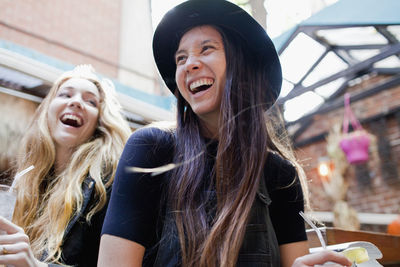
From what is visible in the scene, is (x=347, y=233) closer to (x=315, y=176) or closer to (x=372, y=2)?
(x=372, y=2)

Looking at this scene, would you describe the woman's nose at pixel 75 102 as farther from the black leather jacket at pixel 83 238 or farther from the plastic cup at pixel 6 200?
the plastic cup at pixel 6 200

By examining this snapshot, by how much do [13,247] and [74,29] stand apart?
3680 millimetres

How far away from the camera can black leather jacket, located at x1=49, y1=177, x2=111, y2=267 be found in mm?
1281

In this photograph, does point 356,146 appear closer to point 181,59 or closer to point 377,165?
point 377,165

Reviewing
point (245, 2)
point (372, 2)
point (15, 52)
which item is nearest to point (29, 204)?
point (15, 52)

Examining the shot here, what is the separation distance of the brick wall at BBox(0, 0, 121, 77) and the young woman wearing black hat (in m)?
2.12

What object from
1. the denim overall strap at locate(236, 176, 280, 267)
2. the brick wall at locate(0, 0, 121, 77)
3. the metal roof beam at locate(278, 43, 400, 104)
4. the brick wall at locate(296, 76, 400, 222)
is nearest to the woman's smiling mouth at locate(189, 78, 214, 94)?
the denim overall strap at locate(236, 176, 280, 267)

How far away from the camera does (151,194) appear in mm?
1036

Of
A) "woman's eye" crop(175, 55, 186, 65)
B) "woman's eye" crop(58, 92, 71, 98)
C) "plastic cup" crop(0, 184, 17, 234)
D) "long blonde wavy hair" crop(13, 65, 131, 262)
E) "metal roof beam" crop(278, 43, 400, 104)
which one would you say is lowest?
"plastic cup" crop(0, 184, 17, 234)

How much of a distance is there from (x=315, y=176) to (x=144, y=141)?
405 centimetres

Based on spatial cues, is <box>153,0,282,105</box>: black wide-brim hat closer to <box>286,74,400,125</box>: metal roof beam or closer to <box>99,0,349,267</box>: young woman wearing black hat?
<box>99,0,349,267</box>: young woman wearing black hat

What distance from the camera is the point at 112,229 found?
0.96 m

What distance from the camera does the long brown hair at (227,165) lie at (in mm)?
946

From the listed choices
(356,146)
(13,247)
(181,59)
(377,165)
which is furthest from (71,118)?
(377,165)
